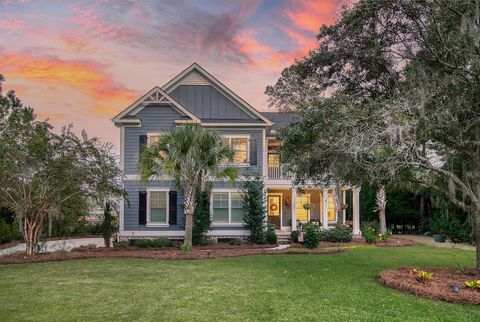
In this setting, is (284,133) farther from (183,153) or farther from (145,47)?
(145,47)

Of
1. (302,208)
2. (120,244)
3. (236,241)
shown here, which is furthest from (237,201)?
(302,208)

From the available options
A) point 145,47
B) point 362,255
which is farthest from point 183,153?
point 362,255

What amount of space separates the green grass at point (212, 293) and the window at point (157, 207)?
22.8 feet

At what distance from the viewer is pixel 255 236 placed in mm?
20969

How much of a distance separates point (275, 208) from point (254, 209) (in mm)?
5861

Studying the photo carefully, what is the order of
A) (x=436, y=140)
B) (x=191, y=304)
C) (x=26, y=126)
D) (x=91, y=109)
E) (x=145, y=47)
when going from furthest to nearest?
(x=91, y=109) → (x=145, y=47) → (x=26, y=126) → (x=436, y=140) → (x=191, y=304)

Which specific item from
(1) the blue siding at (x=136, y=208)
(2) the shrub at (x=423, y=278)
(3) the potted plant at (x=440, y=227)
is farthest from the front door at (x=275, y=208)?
(2) the shrub at (x=423, y=278)

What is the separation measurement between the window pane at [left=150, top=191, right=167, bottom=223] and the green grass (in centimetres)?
698

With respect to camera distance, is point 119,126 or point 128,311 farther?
point 119,126

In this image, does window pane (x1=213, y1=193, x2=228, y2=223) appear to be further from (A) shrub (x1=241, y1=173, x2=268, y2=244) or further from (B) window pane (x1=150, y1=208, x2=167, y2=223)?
(B) window pane (x1=150, y1=208, x2=167, y2=223)

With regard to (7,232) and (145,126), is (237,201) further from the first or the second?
(7,232)

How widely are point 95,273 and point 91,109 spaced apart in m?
10.4

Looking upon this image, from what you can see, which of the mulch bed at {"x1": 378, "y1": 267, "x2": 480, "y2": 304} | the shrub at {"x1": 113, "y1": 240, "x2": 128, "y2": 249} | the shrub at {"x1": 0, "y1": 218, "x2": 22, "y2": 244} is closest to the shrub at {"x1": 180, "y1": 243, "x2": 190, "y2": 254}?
the shrub at {"x1": 113, "y1": 240, "x2": 128, "y2": 249}

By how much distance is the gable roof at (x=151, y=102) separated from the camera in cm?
2094
